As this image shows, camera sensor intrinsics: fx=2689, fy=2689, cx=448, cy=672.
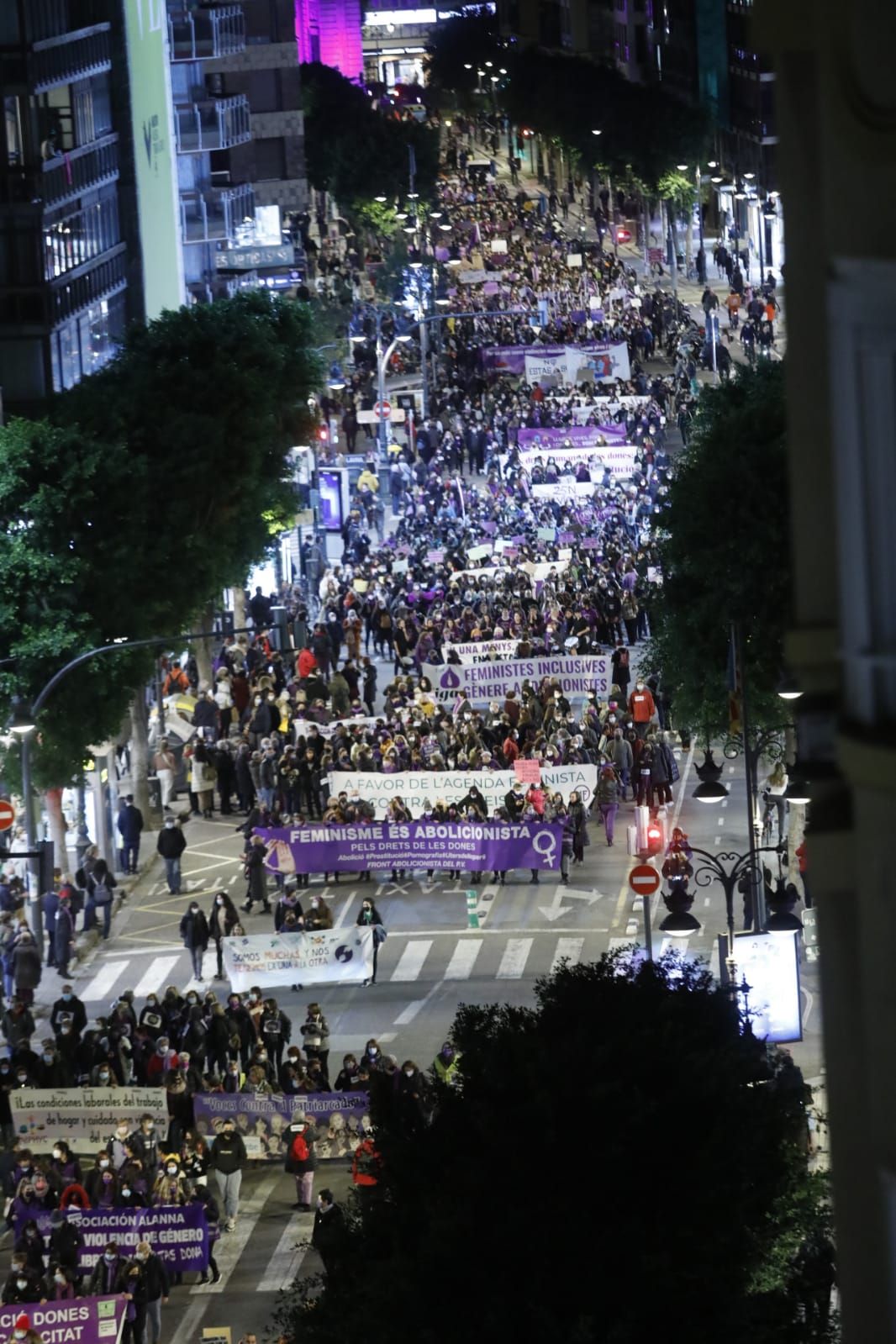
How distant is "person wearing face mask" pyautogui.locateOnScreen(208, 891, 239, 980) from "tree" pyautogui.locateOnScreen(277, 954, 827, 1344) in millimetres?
20026

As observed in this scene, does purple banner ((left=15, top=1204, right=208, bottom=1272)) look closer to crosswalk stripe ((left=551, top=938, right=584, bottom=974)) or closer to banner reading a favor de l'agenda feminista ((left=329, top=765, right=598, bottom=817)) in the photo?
crosswalk stripe ((left=551, top=938, right=584, bottom=974))

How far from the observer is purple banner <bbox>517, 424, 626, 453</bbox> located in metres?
74.6

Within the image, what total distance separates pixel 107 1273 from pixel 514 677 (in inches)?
1037

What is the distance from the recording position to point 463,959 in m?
39.7

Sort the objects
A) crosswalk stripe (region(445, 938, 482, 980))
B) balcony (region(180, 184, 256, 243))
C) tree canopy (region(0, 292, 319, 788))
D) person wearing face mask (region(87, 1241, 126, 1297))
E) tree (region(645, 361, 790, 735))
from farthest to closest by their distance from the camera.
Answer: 1. balcony (region(180, 184, 256, 243))
2. tree canopy (region(0, 292, 319, 788))
3. tree (region(645, 361, 790, 735))
4. crosswalk stripe (region(445, 938, 482, 980))
5. person wearing face mask (region(87, 1241, 126, 1297))

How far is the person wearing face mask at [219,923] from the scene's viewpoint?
38812 millimetres

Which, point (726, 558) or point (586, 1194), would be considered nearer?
point (586, 1194)

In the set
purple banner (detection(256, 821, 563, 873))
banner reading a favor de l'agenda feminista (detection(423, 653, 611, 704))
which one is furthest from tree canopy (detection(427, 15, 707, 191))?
purple banner (detection(256, 821, 563, 873))

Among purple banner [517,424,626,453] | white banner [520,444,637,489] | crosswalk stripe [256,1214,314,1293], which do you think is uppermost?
purple banner [517,424,626,453]

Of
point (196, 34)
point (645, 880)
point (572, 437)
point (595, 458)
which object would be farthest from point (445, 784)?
point (196, 34)

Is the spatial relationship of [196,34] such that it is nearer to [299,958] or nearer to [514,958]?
[514,958]

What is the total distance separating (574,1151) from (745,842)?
28.4 meters

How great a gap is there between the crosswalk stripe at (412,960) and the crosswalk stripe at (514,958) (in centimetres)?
121

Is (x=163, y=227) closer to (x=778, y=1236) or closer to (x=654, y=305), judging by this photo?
(x=654, y=305)
